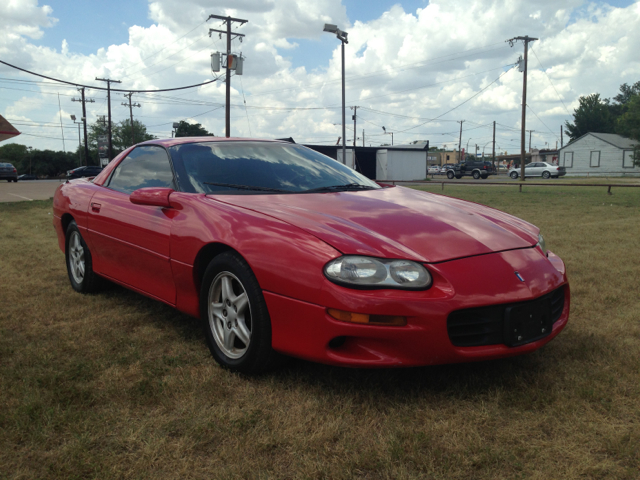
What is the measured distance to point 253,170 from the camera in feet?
11.1

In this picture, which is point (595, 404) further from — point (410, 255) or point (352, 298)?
point (352, 298)

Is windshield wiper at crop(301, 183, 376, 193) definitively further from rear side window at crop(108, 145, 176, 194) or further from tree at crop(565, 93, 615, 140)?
tree at crop(565, 93, 615, 140)

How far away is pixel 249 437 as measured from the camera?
210 cm

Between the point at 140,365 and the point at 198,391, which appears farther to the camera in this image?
the point at 140,365

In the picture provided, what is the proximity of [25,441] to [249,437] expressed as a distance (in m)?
0.87

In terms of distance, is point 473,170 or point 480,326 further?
point 473,170

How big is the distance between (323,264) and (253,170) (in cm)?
128

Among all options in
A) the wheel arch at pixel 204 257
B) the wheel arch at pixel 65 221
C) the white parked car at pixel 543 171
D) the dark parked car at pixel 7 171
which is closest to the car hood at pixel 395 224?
the wheel arch at pixel 204 257

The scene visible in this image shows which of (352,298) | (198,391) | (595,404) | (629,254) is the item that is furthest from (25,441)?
(629,254)

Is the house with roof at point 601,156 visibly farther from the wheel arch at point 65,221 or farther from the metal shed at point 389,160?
the wheel arch at point 65,221

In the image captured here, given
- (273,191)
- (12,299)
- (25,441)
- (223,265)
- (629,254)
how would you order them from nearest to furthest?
1. (25,441)
2. (223,265)
3. (273,191)
4. (12,299)
5. (629,254)

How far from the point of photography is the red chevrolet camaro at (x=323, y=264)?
2.27 meters

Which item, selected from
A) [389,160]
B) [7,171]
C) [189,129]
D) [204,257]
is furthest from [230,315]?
[189,129]

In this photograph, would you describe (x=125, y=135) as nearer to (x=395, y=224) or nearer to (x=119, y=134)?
(x=119, y=134)
